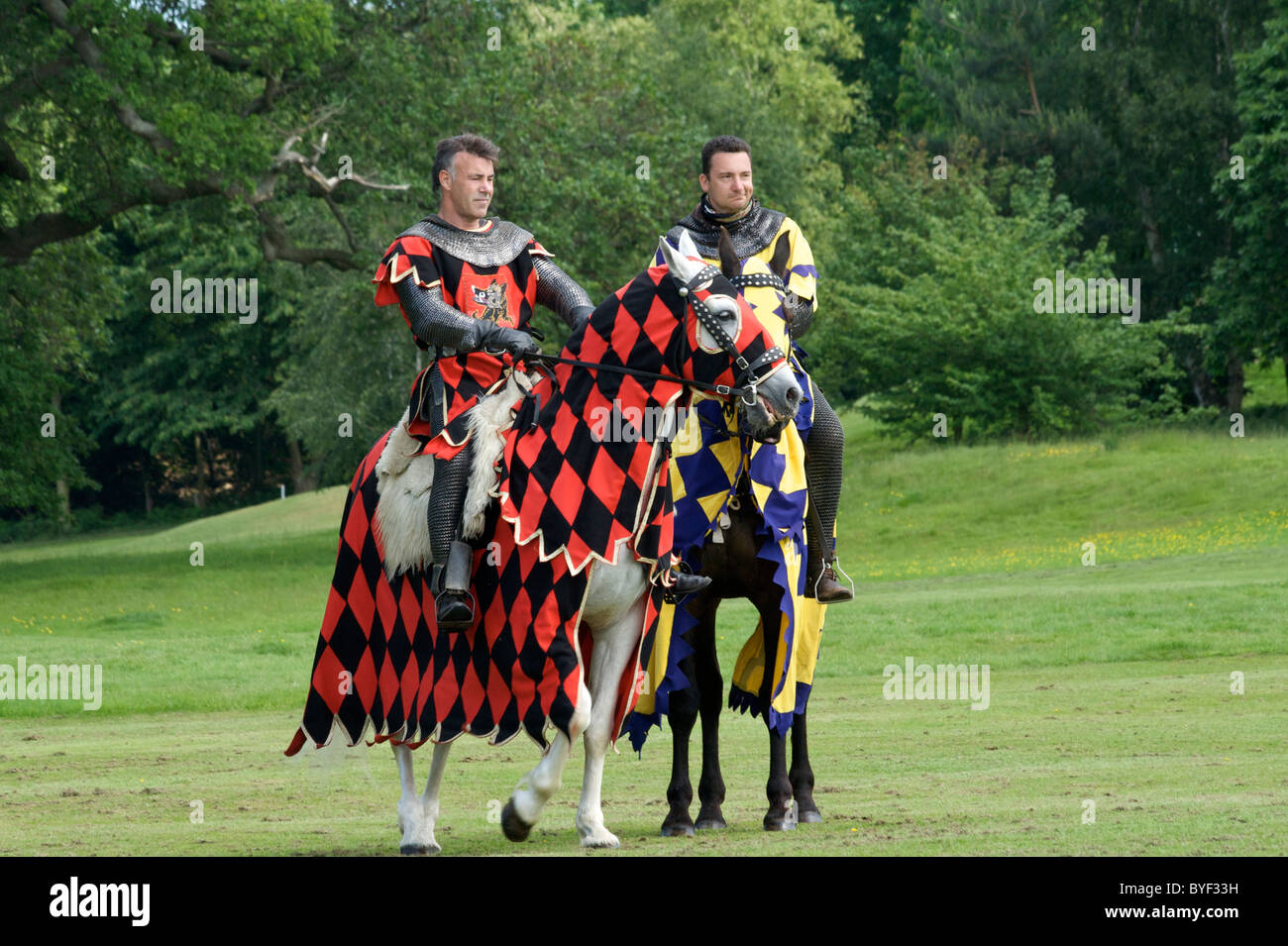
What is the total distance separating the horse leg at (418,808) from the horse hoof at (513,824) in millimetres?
564

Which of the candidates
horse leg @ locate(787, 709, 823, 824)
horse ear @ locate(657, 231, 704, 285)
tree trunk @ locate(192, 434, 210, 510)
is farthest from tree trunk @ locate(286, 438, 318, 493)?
horse ear @ locate(657, 231, 704, 285)

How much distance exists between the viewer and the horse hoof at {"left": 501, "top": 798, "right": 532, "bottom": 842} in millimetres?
7027

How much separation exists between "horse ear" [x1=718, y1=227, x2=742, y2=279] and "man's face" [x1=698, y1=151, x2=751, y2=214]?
1.96 feet

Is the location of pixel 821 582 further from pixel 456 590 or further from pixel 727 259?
pixel 456 590

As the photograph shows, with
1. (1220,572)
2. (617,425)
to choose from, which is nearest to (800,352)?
(617,425)

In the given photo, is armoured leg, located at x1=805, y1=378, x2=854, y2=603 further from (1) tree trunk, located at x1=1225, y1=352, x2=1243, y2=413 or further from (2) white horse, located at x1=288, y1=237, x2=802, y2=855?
(1) tree trunk, located at x1=1225, y1=352, x2=1243, y2=413

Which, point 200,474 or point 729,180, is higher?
point 729,180

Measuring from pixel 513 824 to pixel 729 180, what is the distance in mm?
3567

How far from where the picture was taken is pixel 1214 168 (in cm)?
4834

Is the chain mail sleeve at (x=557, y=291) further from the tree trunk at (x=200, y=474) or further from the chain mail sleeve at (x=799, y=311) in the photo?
the tree trunk at (x=200, y=474)

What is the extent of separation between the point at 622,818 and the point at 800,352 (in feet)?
9.40

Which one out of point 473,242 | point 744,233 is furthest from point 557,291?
point 744,233

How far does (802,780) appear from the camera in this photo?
8.52 metres
